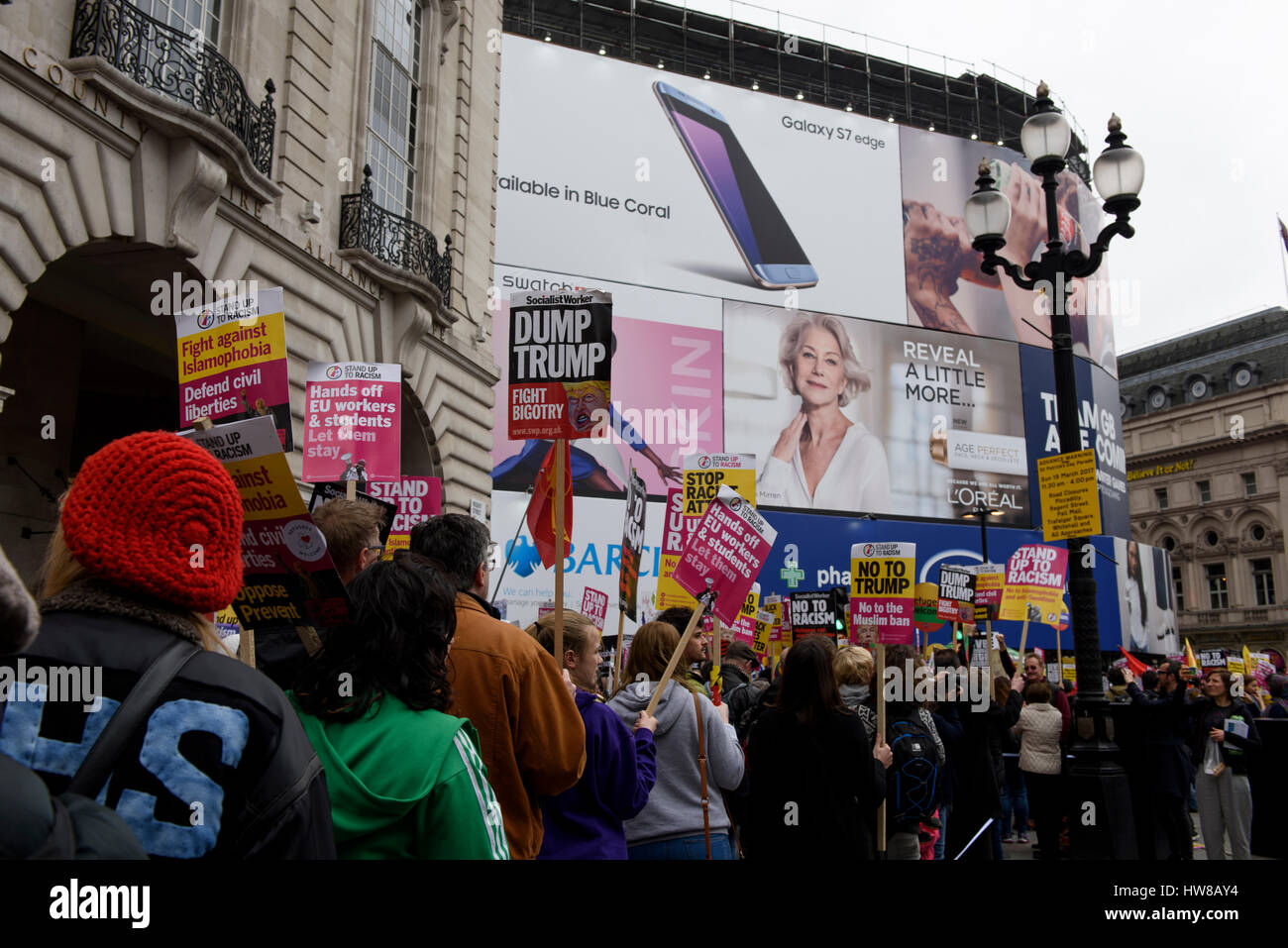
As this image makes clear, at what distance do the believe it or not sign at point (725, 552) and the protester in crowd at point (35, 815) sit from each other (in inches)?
223

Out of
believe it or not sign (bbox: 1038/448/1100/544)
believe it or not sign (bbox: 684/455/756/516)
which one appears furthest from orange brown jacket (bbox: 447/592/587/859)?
believe it or not sign (bbox: 684/455/756/516)

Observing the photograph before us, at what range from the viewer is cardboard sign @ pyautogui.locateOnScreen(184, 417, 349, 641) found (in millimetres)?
3262

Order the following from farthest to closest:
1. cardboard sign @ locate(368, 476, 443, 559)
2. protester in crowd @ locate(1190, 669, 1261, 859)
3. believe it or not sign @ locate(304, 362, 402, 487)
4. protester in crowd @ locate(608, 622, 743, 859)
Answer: protester in crowd @ locate(1190, 669, 1261, 859) < cardboard sign @ locate(368, 476, 443, 559) < believe it or not sign @ locate(304, 362, 402, 487) < protester in crowd @ locate(608, 622, 743, 859)

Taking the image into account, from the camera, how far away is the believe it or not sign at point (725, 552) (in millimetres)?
6840

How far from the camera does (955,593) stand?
48.6 feet

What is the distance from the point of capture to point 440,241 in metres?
16.4

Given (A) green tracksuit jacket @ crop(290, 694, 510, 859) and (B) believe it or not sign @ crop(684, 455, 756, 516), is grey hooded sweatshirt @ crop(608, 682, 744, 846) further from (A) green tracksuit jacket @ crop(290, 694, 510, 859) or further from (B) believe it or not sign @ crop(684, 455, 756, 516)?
(B) believe it or not sign @ crop(684, 455, 756, 516)

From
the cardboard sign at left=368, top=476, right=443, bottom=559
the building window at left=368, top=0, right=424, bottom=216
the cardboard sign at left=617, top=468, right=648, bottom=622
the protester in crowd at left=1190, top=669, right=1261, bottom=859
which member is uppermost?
the building window at left=368, top=0, right=424, bottom=216

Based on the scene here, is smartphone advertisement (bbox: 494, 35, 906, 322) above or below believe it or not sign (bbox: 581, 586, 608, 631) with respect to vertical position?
above

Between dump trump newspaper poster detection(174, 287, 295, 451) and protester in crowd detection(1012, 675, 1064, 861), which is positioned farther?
protester in crowd detection(1012, 675, 1064, 861)

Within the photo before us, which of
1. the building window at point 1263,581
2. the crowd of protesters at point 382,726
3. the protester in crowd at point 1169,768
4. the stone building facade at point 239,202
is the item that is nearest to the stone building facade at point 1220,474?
the building window at point 1263,581
